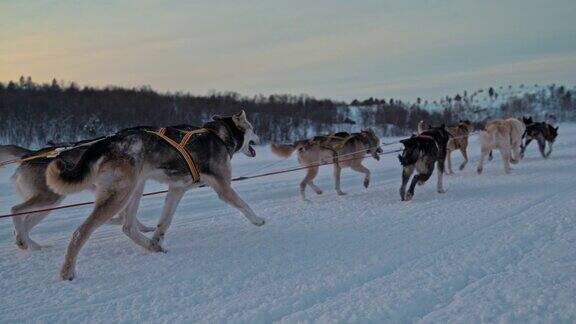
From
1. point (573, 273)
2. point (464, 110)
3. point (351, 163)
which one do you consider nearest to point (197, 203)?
point (351, 163)

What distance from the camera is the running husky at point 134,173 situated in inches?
183

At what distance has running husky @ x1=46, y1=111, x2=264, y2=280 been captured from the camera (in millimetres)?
4641

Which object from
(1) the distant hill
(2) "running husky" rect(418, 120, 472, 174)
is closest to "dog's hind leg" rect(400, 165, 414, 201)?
(2) "running husky" rect(418, 120, 472, 174)

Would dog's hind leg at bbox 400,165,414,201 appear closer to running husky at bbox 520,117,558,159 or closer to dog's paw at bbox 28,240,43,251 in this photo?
dog's paw at bbox 28,240,43,251

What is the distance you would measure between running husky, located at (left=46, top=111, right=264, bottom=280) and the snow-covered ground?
0.32m

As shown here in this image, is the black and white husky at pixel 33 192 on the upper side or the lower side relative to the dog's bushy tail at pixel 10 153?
lower

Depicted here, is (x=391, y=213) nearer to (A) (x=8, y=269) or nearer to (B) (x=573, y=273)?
(B) (x=573, y=273)

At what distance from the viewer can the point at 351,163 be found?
10.1 metres

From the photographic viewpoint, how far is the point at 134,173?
4.83 metres

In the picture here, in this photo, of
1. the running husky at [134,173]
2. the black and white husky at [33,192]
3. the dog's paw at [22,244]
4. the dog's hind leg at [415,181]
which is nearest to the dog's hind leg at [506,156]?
the dog's hind leg at [415,181]

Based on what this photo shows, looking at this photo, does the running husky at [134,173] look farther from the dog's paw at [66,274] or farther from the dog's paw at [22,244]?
the dog's paw at [22,244]

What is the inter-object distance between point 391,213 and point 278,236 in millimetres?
1942

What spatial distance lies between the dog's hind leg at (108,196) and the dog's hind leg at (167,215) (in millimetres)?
829

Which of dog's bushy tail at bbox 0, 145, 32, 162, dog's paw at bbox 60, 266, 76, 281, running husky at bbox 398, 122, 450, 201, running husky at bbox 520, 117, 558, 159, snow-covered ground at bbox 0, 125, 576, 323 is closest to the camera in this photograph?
snow-covered ground at bbox 0, 125, 576, 323
